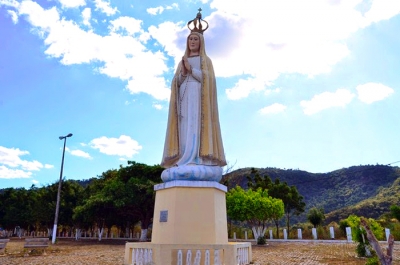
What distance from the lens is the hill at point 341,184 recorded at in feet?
165

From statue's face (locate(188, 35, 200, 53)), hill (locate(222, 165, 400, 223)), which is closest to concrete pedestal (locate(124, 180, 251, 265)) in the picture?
statue's face (locate(188, 35, 200, 53))

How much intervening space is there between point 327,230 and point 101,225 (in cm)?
1833

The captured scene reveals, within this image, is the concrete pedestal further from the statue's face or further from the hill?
the hill

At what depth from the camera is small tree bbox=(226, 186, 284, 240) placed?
71.1 ft

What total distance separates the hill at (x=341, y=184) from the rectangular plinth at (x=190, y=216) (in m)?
39.7

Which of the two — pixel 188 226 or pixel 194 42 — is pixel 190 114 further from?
pixel 188 226

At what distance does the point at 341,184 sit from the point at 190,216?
2176 inches

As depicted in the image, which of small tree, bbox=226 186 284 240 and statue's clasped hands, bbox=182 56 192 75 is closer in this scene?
statue's clasped hands, bbox=182 56 192 75

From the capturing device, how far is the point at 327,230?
2619 centimetres

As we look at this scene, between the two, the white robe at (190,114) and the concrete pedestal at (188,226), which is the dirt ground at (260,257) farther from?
the white robe at (190,114)

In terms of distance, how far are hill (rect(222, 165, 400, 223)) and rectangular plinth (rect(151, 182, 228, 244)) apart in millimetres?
39722

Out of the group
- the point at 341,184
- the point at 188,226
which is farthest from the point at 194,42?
the point at 341,184

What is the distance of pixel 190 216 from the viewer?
23.3 ft

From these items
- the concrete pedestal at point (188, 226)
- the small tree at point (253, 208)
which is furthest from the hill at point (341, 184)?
the concrete pedestal at point (188, 226)
